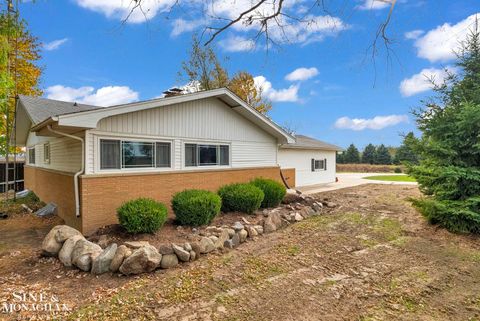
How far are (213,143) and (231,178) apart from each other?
1.47 meters

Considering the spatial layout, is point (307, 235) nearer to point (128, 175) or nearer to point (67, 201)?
point (128, 175)

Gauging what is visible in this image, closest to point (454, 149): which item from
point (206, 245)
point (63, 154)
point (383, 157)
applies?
point (206, 245)

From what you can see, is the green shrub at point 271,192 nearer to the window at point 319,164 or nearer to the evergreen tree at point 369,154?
the window at point 319,164

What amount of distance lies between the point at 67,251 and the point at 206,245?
253cm

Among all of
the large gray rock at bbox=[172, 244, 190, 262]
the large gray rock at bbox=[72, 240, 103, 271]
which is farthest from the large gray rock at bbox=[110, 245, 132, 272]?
the large gray rock at bbox=[172, 244, 190, 262]

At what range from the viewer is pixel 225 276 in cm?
461

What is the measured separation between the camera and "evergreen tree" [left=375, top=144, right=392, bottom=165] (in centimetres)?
4359

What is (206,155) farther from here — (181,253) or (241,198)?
(181,253)

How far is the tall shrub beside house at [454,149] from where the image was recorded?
22.2 feet

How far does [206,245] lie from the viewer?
570 cm

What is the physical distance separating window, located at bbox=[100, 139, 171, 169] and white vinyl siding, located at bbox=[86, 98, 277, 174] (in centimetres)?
16

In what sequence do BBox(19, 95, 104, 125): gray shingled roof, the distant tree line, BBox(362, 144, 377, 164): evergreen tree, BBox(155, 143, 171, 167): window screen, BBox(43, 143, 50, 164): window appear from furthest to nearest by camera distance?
1. BBox(362, 144, 377, 164): evergreen tree
2. the distant tree line
3. BBox(43, 143, 50, 164): window
4. BBox(19, 95, 104, 125): gray shingled roof
5. BBox(155, 143, 171, 167): window screen

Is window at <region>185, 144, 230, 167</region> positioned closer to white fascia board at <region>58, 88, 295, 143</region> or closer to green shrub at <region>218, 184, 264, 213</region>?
green shrub at <region>218, 184, 264, 213</region>

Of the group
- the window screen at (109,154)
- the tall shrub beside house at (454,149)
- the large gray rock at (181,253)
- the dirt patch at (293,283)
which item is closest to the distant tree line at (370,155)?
the tall shrub beside house at (454,149)
